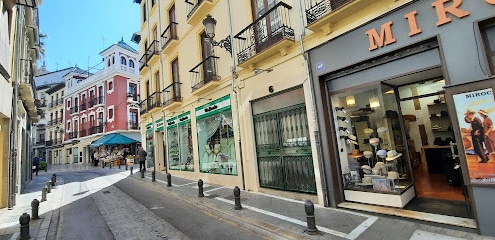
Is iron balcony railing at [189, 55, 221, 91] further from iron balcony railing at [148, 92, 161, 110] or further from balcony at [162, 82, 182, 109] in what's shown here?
iron balcony railing at [148, 92, 161, 110]

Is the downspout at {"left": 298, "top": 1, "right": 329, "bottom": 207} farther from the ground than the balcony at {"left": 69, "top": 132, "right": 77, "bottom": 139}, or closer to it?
closer to it

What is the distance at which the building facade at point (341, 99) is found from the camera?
459cm

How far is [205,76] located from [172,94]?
3406 millimetres

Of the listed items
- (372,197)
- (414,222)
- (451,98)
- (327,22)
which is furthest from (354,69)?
(414,222)

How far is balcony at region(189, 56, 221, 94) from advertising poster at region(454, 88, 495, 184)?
7.45m

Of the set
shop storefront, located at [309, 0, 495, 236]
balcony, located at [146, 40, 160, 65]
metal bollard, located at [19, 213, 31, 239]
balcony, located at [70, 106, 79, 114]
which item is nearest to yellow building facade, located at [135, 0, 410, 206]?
shop storefront, located at [309, 0, 495, 236]

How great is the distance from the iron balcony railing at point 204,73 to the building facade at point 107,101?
21.2m

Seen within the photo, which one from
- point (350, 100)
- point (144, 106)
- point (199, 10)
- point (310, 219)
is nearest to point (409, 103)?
point (350, 100)

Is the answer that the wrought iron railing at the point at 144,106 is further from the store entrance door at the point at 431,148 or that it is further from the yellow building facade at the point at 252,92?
the store entrance door at the point at 431,148

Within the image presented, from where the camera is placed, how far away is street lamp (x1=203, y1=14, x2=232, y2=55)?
24.7 ft

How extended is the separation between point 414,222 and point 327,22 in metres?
4.57

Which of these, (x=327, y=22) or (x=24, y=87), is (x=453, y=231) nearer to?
(x=327, y=22)

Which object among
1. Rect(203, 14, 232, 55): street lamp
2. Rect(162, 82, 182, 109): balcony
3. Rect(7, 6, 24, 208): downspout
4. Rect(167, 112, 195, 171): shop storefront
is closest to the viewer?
Rect(203, 14, 232, 55): street lamp

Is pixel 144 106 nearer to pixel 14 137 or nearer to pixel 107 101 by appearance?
pixel 14 137
